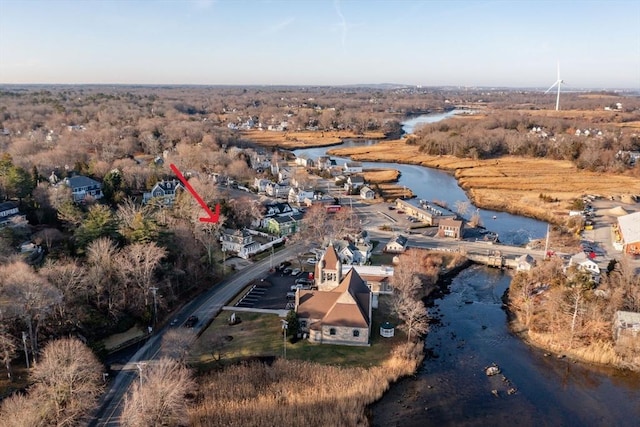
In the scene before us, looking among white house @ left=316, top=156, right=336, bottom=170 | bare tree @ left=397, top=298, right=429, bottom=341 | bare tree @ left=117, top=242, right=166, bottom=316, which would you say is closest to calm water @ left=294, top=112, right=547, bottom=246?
white house @ left=316, top=156, right=336, bottom=170

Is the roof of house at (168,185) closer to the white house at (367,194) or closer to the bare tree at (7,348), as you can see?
the white house at (367,194)

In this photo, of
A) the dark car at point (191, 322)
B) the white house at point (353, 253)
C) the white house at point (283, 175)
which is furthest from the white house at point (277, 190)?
the dark car at point (191, 322)

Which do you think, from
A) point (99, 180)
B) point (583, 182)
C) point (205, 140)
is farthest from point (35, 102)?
point (583, 182)

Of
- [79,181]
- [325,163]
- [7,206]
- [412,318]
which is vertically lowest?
[412,318]

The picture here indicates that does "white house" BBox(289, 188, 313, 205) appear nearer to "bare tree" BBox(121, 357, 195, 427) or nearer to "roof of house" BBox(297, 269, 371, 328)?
"roof of house" BBox(297, 269, 371, 328)

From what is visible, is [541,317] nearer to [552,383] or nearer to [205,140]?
[552,383]

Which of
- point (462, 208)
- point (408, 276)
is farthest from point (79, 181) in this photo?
point (462, 208)

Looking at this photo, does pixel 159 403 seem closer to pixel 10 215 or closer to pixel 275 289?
pixel 275 289
